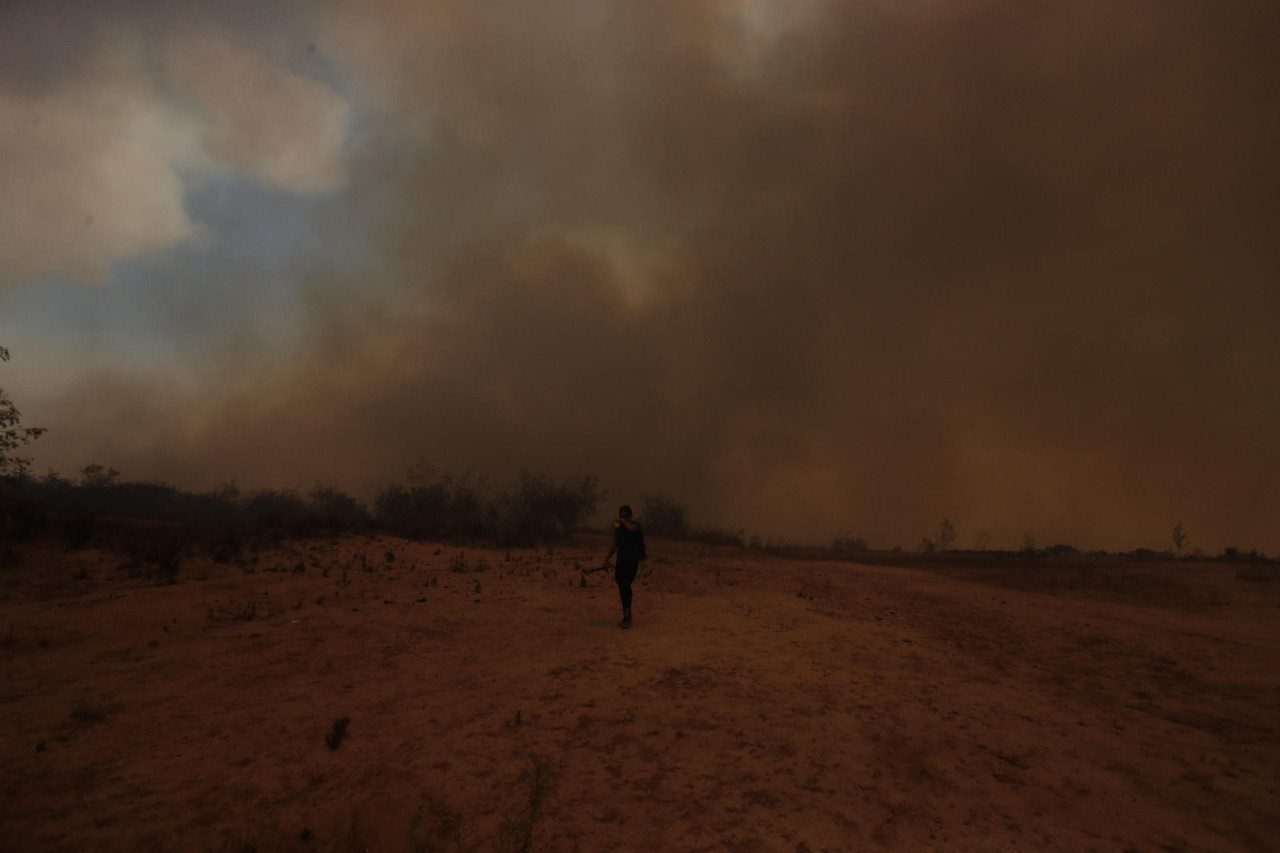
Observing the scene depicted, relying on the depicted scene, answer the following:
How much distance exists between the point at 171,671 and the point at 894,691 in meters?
10.1

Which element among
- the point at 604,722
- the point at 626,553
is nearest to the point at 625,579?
the point at 626,553

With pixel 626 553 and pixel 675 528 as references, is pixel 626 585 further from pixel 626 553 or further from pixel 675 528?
pixel 675 528

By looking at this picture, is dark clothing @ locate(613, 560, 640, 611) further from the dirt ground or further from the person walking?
the dirt ground

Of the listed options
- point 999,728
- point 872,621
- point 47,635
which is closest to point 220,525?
point 47,635

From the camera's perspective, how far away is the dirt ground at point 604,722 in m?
5.48

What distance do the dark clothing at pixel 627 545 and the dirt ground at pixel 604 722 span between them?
4.33ft

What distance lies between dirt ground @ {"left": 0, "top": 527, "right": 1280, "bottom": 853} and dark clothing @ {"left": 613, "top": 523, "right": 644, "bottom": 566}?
132 centimetres

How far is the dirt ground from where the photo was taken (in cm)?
548

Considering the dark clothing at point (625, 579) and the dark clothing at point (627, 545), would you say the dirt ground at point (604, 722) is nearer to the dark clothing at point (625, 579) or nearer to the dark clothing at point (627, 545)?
the dark clothing at point (625, 579)

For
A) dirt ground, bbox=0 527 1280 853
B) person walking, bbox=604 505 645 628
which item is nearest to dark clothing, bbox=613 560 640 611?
person walking, bbox=604 505 645 628

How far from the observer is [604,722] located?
7.33 meters

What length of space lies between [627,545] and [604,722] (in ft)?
14.7

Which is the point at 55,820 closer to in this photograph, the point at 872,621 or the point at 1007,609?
the point at 872,621

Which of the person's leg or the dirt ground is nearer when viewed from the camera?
the dirt ground
